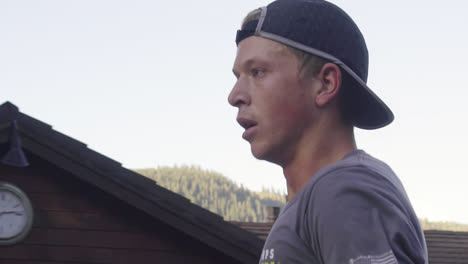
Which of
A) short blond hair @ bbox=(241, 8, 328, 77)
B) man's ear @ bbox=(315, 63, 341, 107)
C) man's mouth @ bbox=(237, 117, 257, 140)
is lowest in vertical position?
man's mouth @ bbox=(237, 117, 257, 140)

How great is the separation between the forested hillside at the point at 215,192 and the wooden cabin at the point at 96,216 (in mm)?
136880

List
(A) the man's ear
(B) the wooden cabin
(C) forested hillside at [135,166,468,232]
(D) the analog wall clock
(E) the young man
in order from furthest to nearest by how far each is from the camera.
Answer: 1. (C) forested hillside at [135,166,468,232]
2. (D) the analog wall clock
3. (B) the wooden cabin
4. (A) the man's ear
5. (E) the young man

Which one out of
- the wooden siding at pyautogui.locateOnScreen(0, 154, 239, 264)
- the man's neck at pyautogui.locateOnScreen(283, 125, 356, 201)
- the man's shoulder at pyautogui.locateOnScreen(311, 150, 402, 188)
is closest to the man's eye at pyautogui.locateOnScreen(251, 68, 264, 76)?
the man's neck at pyautogui.locateOnScreen(283, 125, 356, 201)

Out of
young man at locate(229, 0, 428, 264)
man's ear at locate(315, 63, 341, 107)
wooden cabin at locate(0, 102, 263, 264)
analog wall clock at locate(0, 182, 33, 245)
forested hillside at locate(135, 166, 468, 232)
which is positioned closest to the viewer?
young man at locate(229, 0, 428, 264)

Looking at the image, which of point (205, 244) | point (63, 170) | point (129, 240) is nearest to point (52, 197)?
point (63, 170)

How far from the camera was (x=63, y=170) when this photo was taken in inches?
421

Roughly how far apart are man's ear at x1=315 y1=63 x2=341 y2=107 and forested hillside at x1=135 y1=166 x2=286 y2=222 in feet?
483

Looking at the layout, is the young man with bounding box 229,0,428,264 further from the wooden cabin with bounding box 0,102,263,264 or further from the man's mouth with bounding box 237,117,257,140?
the wooden cabin with bounding box 0,102,263,264

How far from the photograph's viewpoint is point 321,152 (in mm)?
1844

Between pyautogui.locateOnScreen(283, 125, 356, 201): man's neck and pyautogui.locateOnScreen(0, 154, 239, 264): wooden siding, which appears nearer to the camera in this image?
pyautogui.locateOnScreen(283, 125, 356, 201): man's neck

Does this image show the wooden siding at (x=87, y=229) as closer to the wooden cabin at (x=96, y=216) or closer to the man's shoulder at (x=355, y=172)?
the wooden cabin at (x=96, y=216)

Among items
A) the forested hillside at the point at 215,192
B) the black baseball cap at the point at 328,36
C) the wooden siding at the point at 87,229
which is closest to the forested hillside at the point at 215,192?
the forested hillside at the point at 215,192

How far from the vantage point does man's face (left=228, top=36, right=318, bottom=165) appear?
1.82 metres

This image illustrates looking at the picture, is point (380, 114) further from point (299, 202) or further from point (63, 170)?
point (63, 170)
